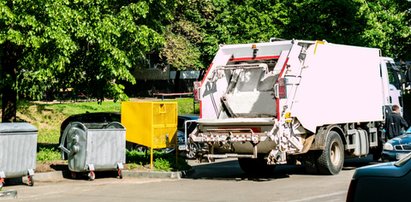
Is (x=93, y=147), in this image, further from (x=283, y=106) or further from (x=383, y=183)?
(x=383, y=183)

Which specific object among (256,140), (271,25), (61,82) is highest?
(271,25)

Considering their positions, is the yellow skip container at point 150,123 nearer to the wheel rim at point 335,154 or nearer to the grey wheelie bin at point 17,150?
the grey wheelie bin at point 17,150

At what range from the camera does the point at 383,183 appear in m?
5.33

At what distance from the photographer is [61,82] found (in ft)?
68.5

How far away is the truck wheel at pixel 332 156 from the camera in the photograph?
1508 cm

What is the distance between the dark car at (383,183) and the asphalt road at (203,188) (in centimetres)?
567

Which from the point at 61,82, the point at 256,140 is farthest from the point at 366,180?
the point at 61,82

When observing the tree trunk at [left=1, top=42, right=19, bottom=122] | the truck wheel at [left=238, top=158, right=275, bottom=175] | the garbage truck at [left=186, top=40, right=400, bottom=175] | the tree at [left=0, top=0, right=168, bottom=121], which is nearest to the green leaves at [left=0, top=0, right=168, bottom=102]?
the tree at [left=0, top=0, right=168, bottom=121]

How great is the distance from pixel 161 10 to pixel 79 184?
9066 millimetres

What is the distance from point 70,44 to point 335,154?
7394 mm

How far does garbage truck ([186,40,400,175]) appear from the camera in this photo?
14.1 metres

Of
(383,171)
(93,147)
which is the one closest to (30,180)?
(93,147)

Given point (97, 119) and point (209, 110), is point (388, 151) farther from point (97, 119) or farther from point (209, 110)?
point (97, 119)

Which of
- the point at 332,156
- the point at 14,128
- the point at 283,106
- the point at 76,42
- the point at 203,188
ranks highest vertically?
the point at 76,42
